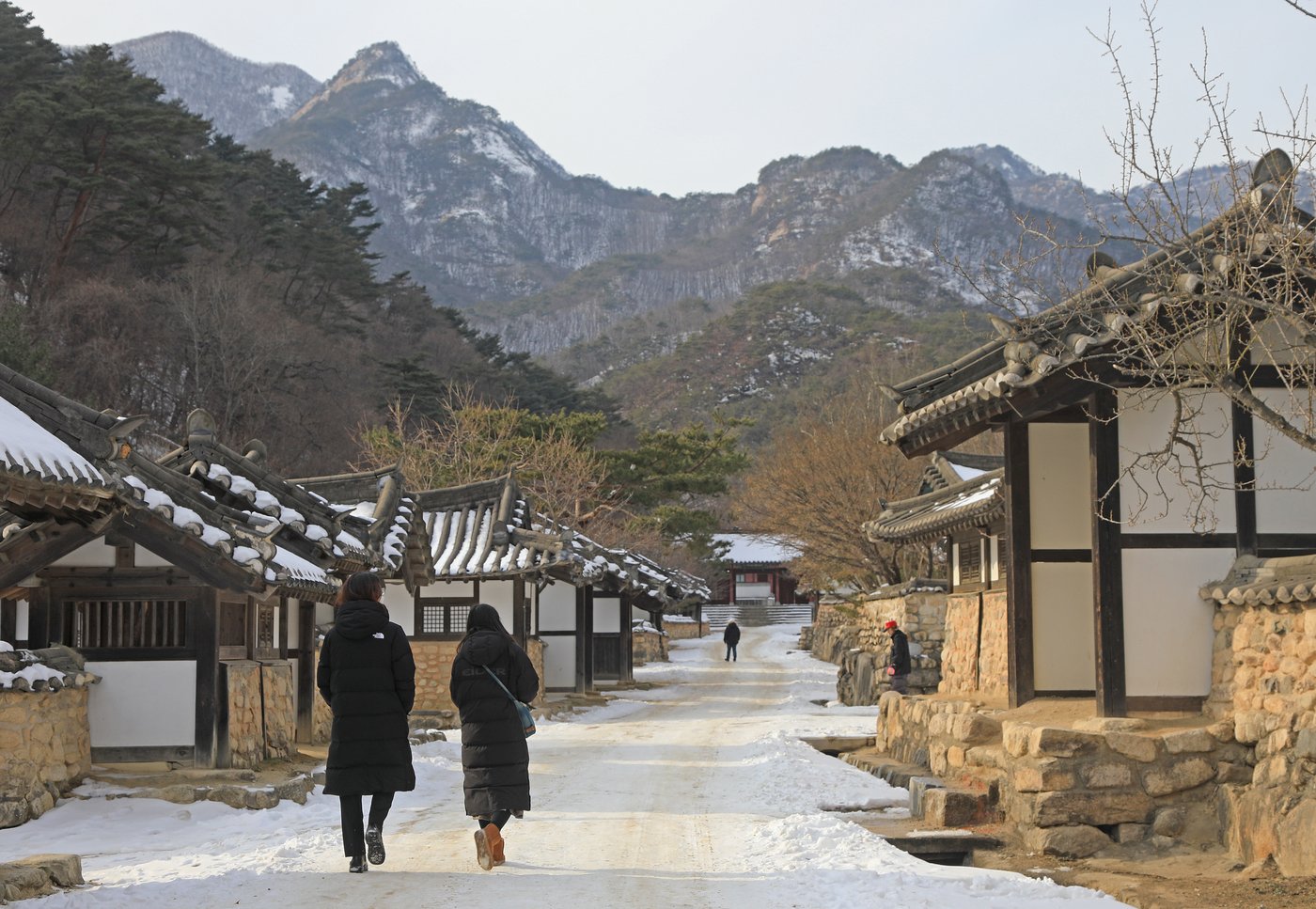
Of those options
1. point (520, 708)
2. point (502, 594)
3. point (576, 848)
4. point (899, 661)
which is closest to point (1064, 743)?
point (576, 848)

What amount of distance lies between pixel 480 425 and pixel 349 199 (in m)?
25.5

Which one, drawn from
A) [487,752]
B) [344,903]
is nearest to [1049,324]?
[487,752]

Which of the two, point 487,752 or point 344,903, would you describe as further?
point 487,752

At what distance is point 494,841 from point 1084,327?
20.4 feet

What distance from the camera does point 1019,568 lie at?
12.0 meters

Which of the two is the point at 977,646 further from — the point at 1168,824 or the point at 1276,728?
the point at 1276,728

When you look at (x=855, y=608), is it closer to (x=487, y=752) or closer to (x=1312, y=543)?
(x=1312, y=543)

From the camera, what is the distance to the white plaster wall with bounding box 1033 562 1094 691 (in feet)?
39.3

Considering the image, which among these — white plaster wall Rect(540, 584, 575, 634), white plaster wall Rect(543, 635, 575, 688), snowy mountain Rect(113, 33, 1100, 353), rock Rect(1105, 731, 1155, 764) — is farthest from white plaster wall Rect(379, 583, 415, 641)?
snowy mountain Rect(113, 33, 1100, 353)

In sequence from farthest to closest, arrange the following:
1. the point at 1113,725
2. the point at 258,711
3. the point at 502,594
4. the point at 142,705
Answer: the point at 502,594 < the point at 258,711 < the point at 142,705 < the point at 1113,725

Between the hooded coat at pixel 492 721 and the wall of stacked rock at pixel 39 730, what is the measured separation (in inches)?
162

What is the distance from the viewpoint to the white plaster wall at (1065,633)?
39.3 ft

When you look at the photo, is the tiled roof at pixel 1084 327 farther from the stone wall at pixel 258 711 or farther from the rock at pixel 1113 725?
the stone wall at pixel 258 711

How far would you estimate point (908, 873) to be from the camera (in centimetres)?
817
